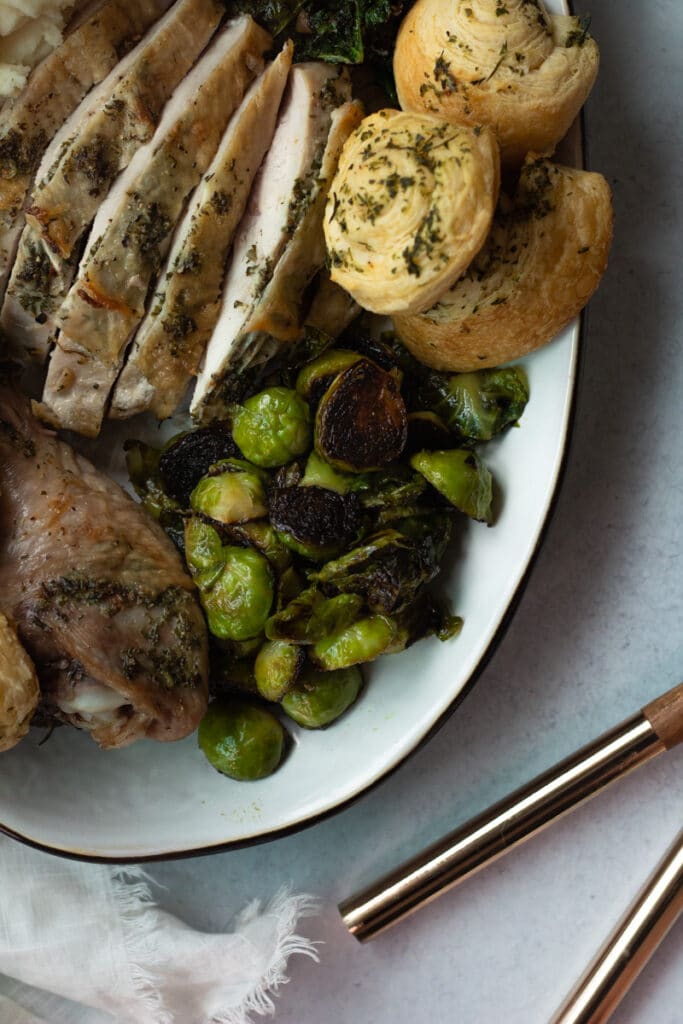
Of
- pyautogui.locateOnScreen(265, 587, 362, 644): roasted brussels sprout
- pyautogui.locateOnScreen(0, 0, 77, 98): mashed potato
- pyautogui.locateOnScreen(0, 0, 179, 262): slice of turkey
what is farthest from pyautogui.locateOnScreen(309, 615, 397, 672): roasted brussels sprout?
pyautogui.locateOnScreen(0, 0, 77, 98): mashed potato

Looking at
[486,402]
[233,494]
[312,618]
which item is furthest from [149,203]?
[312,618]

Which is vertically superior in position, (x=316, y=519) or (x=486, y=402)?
(x=486, y=402)

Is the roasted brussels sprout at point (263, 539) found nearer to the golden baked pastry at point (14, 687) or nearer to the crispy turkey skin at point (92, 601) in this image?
the crispy turkey skin at point (92, 601)

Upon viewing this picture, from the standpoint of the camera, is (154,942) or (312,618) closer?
(312,618)

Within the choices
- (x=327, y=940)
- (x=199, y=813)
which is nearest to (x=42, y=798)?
(x=199, y=813)

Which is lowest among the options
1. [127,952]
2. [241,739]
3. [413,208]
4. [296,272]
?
[127,952]

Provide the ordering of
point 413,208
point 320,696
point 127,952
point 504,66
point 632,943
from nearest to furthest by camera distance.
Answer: point 413,208 < point 504,66 < point 320,696 < point 632,943 < point 127,952

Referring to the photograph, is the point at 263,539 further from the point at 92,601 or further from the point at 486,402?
the point at 486,402

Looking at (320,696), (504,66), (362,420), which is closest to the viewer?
(504,66)
